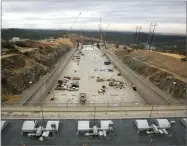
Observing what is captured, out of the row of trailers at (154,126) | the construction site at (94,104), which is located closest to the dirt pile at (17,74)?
the construction site at (94,104)

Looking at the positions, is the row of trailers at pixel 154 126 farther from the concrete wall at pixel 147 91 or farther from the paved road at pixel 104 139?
the concrete wall at pixel 147 91

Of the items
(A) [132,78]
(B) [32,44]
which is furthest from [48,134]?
(B) [32,44]

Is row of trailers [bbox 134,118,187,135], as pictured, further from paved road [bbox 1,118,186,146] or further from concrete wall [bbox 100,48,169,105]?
concrete wall [bbox 100,48,169,105]

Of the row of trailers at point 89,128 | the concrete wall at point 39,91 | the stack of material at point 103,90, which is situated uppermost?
the row of trailers at point 89,128

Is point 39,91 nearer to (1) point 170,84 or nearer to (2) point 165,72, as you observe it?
(1) point 170,84

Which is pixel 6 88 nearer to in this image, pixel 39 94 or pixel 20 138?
pixel 39 94

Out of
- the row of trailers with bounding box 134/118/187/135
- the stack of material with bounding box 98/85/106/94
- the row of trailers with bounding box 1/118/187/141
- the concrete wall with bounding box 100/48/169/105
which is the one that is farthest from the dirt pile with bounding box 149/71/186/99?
the row of trailers with bounding box 1/118/187/141

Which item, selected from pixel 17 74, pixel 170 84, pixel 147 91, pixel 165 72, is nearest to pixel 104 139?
pixel 170 84
